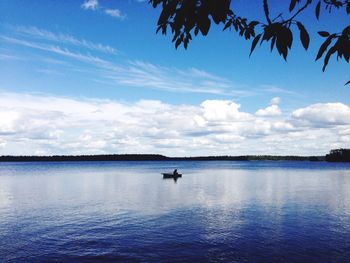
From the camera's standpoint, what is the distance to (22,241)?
94.0 ft

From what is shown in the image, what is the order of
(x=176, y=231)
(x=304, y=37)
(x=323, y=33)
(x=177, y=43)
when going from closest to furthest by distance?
(x=304, y=37), (x=323, y=33), (x=177, y=43), (x=176, y=231)

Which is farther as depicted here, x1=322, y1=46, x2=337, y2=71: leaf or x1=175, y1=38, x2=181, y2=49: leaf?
x1=175, y1=38, x2=181, y2=49: leaf

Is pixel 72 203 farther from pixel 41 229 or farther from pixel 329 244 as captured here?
pixel 329 244

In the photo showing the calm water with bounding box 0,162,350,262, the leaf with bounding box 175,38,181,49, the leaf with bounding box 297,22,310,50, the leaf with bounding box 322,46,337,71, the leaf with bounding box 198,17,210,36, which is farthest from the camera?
the calm water with bounding box 0,162,350,262

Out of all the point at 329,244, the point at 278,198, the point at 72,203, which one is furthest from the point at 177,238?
the point at 278,198

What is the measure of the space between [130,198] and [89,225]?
864 inches

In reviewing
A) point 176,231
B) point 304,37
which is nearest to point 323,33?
point 304,37

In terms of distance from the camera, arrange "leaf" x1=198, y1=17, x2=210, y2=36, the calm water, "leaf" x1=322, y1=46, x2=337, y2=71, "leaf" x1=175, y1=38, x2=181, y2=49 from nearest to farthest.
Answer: "leaf" x1=322, y1=46, x2=337, y2=71, "leaf" x1=198, y1=17, x2=210, y2=36, "leaf" x1=175, y1=38, x2=181, y2=49, the calm water

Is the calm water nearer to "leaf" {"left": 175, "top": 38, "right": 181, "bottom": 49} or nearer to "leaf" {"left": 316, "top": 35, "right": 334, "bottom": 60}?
"leaf" {"left": 175, "top": 38, "right": 181, "bottom": 49}

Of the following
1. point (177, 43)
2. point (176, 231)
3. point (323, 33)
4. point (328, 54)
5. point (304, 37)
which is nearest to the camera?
point (304, 37)

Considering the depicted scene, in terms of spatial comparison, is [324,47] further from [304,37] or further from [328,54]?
[304,37]

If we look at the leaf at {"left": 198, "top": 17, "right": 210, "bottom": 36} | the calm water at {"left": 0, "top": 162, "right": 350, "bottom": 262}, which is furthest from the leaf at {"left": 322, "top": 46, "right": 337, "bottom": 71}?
the calm water at {"left": 0, "top": 162, "right": 350, "bottom": 262}

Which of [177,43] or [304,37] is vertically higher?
[177,43]

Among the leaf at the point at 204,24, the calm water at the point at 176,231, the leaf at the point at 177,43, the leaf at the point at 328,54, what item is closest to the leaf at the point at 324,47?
A: the leaf at the point at 328,54
